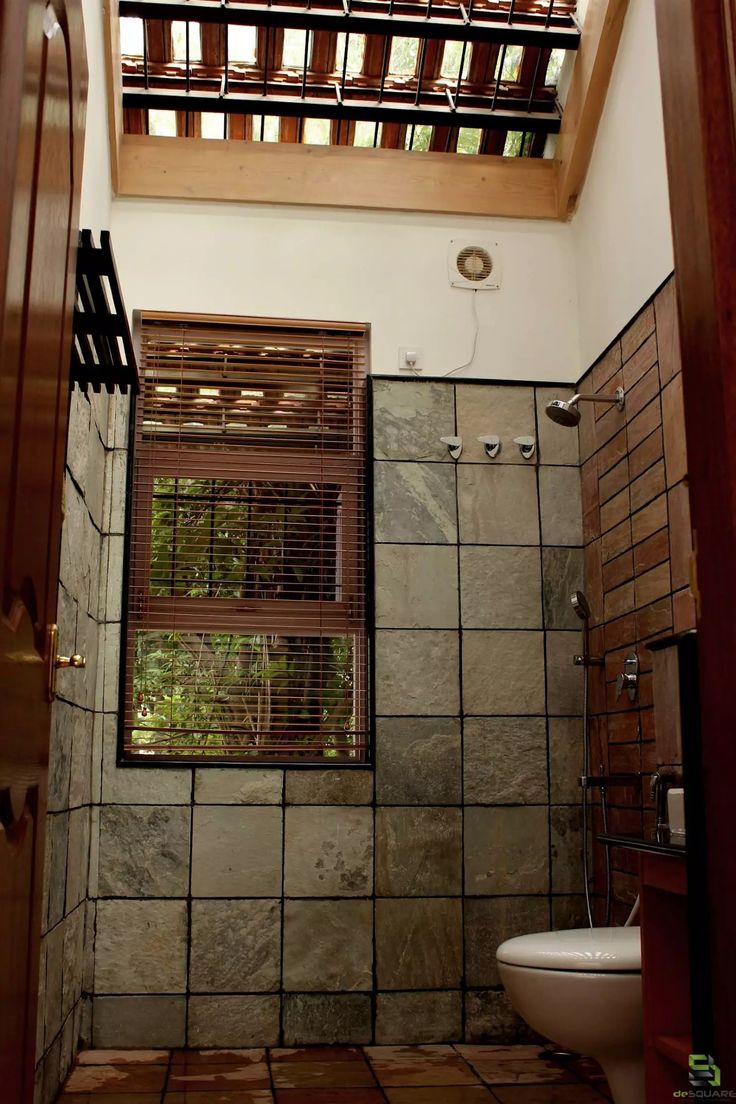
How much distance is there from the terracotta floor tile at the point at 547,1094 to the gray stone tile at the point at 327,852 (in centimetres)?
72

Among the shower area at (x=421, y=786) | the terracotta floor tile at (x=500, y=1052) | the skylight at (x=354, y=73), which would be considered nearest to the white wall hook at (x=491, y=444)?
the shower area at (x=421, y=786)

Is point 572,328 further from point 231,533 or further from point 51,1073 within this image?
point 51,1073

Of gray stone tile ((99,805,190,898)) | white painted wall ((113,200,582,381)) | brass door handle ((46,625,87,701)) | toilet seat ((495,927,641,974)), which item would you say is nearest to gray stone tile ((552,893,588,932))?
toilet seat ((495,927,641,974))

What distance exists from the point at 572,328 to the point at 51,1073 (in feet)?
9.29

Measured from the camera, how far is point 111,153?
3484 millimetres

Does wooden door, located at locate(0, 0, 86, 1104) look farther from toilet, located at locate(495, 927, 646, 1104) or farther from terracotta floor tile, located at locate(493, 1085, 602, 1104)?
terracotta floor tile, located at locate(493, 1085, 602, 1104)

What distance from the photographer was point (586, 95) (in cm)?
345

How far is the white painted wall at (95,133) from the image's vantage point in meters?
2.85

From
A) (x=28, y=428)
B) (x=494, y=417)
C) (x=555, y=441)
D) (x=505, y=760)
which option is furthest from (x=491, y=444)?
(x=28, y=428)

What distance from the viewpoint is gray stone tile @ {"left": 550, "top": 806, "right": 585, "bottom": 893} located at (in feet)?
10.9

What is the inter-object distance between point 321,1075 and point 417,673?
1.20 metres

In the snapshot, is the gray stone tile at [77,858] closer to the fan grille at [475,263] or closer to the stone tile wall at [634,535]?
the stone tile wall at [634,535]

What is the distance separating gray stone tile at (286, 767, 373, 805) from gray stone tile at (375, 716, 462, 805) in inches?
1.8

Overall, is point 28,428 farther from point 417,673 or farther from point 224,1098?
point 417,673
